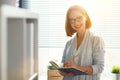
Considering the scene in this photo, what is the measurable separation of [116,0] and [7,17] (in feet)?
7.03

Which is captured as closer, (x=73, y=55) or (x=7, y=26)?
(x=7, y=26)

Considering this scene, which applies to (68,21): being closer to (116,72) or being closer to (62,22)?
(62,22)

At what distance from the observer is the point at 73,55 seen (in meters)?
2.09

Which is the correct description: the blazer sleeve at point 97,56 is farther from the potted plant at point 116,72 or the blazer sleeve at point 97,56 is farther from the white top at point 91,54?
the potted plant at point 116,72

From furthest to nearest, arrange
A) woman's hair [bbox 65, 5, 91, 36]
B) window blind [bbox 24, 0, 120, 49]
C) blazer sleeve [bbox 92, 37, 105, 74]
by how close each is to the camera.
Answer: window blind [bbox 24, 0, 120, 49], woman's hair [bbox 65, 5, 91, 36], blazer sleeve [bbox 92, 37, 105, 74]

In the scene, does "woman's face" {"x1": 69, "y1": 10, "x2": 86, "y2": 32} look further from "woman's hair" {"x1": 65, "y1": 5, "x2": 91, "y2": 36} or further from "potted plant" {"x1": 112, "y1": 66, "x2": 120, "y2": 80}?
"potted plant" {"x1": 112, "y1": 66, "x2": 120, "y2": 80}

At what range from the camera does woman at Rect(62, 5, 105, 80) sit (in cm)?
201

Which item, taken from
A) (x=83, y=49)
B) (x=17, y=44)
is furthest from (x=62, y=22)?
(x=17, y=44)

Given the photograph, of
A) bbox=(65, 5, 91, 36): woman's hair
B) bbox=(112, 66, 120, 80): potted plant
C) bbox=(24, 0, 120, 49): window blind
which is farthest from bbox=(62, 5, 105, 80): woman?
bbox=(24, 0, 120, 49): window blind

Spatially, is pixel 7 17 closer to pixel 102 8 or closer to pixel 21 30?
pixel 21 30

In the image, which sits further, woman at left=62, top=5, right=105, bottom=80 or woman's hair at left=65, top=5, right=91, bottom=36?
woman's hair at left=65, top=5, right=91, bottom=36

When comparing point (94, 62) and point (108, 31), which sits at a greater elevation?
point (108, 31)

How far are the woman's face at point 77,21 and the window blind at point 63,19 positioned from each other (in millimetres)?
639

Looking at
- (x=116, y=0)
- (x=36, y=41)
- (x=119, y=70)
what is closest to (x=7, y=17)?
(x=36, y=41)
